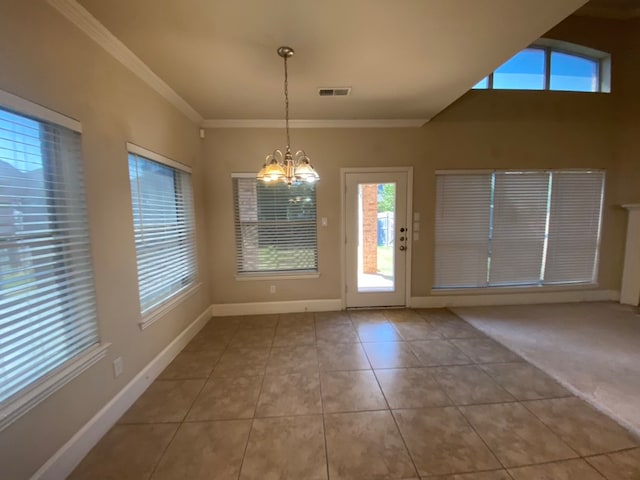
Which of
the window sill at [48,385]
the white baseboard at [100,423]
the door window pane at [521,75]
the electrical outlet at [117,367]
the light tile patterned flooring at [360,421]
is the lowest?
the light tile patterned flooring at [360,421]

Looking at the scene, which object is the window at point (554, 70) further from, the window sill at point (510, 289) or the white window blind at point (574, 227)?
the window sill at point (510, 289)

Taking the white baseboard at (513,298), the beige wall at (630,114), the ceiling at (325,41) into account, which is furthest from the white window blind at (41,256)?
the beige wall at (630,114)

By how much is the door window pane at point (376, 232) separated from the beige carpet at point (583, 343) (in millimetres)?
1268

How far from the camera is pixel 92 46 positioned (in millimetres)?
1844

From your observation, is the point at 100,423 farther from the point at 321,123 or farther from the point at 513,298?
the point at 513,298

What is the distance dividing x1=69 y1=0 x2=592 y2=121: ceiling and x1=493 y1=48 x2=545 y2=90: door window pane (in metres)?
1.72

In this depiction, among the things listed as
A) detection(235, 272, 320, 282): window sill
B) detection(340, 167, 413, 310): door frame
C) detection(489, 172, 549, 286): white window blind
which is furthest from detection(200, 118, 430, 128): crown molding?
detection(235, 272, 320, 282): window sill

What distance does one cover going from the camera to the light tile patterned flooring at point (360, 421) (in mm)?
1573

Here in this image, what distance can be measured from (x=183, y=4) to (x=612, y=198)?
5944 millimetres

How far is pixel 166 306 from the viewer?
8.93 ft

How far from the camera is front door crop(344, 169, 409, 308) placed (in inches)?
156

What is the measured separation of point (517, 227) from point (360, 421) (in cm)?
380

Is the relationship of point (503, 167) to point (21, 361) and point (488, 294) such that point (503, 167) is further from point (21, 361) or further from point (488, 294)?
point (21, 361)

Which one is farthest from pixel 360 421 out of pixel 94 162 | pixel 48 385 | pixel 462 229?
pixel 462 229
